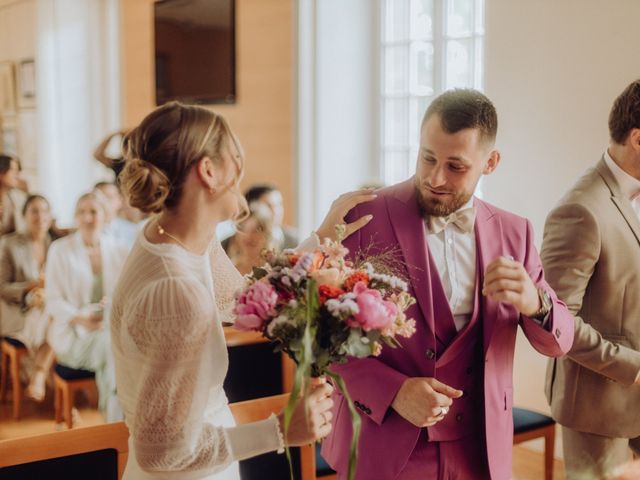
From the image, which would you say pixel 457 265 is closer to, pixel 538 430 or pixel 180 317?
pixel 180 317

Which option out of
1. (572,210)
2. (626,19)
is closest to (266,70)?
(626,19)

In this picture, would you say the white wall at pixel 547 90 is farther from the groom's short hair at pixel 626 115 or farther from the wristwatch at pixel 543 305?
the wristwatch at pixel 543 305

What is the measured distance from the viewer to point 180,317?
151 centimetres

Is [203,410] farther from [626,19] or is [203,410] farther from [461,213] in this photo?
[626,19]

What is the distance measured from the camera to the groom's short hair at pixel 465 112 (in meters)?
2.02

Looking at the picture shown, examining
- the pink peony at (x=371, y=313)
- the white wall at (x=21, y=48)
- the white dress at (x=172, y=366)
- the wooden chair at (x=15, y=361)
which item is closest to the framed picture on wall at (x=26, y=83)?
the white wall at (x=21, y=48)

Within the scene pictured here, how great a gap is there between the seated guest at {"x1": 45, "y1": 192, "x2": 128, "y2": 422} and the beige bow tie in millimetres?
3188

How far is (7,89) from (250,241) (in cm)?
538

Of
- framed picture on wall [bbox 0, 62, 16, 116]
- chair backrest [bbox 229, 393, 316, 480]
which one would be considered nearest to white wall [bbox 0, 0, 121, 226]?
framed picture on wall [bbox 0, 62, 16, 116]

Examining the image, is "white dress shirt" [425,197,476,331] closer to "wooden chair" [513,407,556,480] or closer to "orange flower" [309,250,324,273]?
"orange flower" [309,250,324,273]

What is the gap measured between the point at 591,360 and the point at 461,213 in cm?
68

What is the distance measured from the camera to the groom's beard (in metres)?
2.03

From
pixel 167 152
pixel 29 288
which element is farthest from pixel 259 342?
pixel 29 288

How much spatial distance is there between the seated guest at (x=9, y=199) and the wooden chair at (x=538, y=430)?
12.5ft
